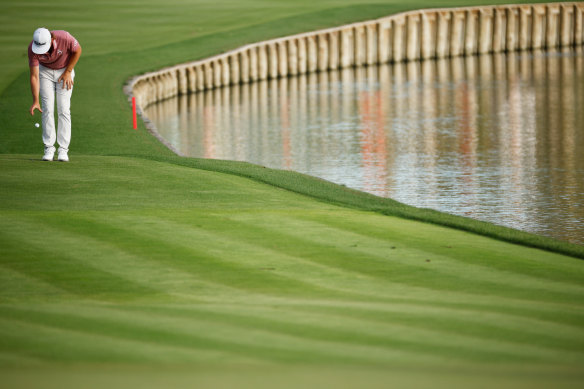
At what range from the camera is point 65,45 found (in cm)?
1462

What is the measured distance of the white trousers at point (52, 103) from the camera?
1477cm

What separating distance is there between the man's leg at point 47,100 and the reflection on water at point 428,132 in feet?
19.9

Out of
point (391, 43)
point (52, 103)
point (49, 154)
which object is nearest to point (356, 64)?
point (391, 43)

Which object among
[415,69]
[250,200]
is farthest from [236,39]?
[250,200]

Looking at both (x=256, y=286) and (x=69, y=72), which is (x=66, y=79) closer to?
(x=69, y=72)

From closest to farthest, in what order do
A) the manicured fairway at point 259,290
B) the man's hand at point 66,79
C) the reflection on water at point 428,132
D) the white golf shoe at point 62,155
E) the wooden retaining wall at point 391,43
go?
the manicured fairway at point 259,290 → the man's hand at point 66,79 → the white golf shoe at point 62,155 → the reflection on water at point 428,132 → the wooden retaining wall at point 391,43

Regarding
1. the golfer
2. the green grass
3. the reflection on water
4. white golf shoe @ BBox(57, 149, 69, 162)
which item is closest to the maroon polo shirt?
the golfer

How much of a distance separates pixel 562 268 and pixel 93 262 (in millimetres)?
4941

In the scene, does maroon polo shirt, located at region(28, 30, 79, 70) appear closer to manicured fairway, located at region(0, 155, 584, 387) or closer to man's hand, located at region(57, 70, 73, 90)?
man's hand, located at region(57, 70, 73, 90)

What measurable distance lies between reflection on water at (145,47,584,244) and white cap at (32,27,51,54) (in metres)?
6.62

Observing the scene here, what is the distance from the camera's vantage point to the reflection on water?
18141mm

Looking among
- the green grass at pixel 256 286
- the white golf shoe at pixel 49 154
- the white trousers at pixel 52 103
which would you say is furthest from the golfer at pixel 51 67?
the green grass at pixel 256 286

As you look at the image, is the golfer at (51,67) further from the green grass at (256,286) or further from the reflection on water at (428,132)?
the reflection on water at (428,132)

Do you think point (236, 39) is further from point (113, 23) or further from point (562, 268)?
point (562, 268)
